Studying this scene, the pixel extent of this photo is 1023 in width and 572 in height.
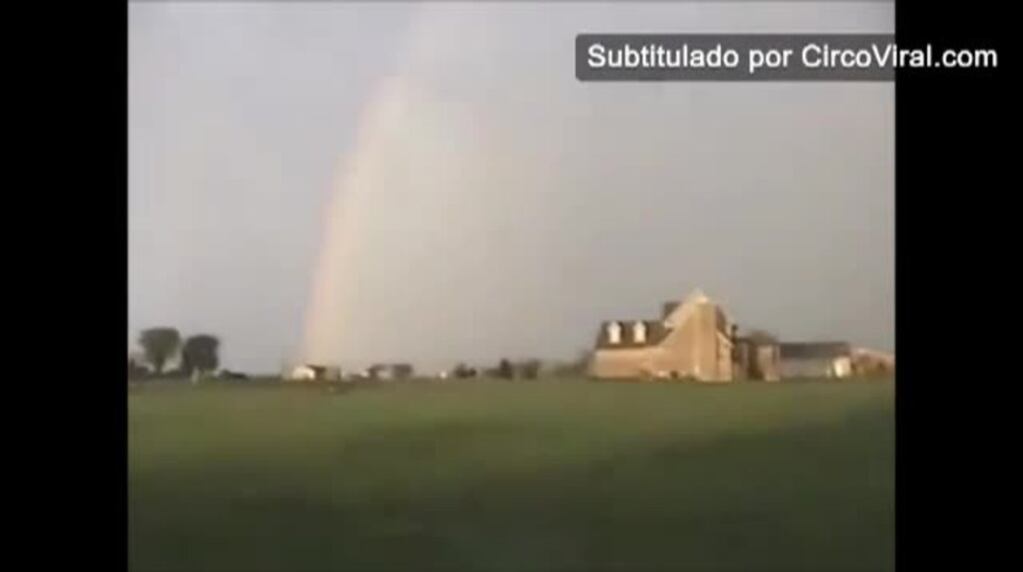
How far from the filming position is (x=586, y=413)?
1.36m

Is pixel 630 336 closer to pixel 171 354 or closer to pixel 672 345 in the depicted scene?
pixel 672 345

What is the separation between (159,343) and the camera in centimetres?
137

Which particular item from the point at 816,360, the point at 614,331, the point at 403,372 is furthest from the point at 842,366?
the point at 403,372

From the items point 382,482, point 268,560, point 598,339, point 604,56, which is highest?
point 604,56

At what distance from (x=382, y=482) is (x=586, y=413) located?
1.01 ft

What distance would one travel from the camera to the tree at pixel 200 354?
1.36m

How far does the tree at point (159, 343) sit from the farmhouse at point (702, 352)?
592mm

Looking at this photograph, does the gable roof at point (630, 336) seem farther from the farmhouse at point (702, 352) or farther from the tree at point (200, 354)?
the tree at point (200, 354)

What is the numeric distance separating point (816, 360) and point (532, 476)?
437 millimetres

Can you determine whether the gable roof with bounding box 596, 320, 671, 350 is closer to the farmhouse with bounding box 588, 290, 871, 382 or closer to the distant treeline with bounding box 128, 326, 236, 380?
the farmhouse with bounding box 588, 290, 871, 382
